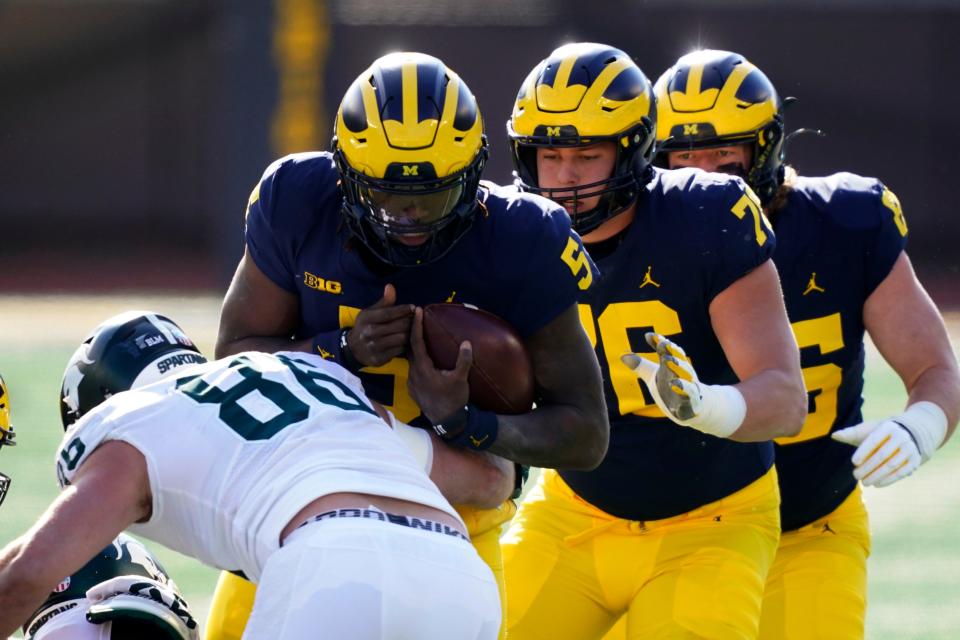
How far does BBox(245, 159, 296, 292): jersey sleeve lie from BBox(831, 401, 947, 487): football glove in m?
1.54

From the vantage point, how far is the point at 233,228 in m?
13.5

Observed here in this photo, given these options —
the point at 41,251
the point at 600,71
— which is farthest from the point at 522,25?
the point at 600,71

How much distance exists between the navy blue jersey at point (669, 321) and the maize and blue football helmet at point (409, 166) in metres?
0.60

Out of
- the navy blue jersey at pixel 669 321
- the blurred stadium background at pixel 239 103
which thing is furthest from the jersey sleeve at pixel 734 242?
the blurred stadium background at pixel 239 103

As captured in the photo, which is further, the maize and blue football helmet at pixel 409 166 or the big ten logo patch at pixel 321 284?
the big ten logo patch at pixel 321 284

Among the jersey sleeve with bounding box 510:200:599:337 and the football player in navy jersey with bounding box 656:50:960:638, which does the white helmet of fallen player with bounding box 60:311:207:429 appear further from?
the football player in navy jersey with bounding box 656:50:960:638

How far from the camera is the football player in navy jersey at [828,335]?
3936mm

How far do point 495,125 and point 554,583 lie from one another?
1166 cm

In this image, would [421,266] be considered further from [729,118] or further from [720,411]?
[729,118]

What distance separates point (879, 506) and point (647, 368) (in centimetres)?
397

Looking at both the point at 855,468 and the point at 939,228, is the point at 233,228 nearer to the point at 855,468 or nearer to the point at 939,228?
the point at 939,228

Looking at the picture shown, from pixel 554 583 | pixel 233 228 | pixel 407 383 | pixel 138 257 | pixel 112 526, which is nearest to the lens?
pixel 112 526

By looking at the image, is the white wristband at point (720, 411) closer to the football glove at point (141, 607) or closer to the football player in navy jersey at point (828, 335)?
the football player in navy jersey at point (828, 335)

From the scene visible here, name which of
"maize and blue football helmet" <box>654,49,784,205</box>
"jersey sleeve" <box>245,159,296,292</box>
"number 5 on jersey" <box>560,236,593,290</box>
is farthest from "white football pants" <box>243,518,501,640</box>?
"maize and blue football helmet" <box>654,49,784,205</box>
